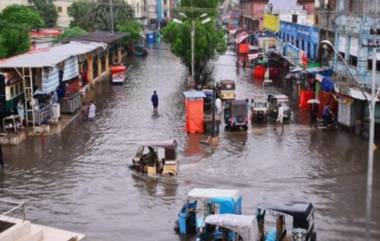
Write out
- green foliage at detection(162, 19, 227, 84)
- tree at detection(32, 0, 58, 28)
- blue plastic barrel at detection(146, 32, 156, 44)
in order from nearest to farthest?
green foliage at detection(162, 19, 227, 84)
tree at detection(32, 0, 58, 28)
blue plastic barrel at detection(146, 32, 156, 44)

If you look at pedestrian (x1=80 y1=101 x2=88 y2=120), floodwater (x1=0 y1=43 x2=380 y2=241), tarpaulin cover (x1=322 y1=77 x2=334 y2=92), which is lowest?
floodwater (x1=0 y1=43 x2=380 y2=241)

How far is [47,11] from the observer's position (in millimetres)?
89750

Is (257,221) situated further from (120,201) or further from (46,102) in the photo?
(46,102)

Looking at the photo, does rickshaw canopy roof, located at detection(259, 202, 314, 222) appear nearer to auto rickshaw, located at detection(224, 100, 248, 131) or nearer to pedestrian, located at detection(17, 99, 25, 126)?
auto rickshaw, located at detection(224, 100, 248, 131)

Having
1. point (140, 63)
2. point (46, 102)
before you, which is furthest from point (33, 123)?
point (140, 63)

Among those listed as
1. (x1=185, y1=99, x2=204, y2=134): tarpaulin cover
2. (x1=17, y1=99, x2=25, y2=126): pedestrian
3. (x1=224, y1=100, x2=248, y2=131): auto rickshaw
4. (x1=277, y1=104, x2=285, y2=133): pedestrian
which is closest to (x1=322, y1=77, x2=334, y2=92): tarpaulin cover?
(x1=277, y1=104, x2=285, y2=133): pedestrian

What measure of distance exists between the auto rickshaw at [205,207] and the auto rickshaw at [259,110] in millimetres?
15224

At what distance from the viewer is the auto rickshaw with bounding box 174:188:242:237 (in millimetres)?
17062

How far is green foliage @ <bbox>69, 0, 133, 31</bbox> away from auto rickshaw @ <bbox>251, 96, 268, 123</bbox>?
48.6 metres

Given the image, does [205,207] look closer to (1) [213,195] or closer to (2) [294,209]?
(1) [213,195]

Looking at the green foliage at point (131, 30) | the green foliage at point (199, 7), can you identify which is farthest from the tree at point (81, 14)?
the green foliage at point (199, 7)

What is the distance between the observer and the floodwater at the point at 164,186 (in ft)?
60.5

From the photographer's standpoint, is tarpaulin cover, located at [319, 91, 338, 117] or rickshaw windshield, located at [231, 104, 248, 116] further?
tarpaulin cover, located at [319, 91, 338, 117]

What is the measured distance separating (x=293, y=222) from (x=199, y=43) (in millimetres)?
29976
